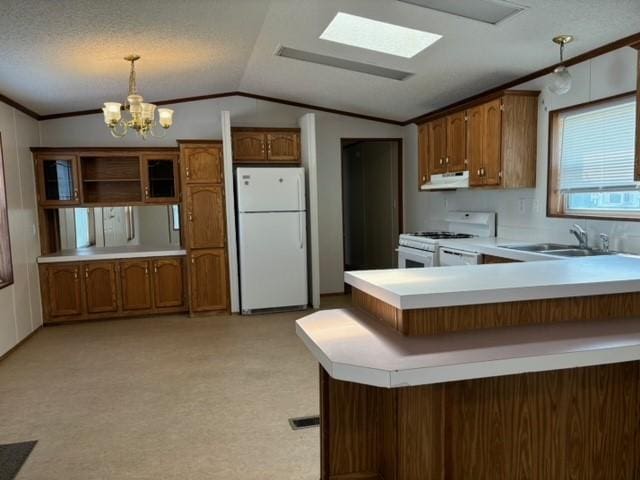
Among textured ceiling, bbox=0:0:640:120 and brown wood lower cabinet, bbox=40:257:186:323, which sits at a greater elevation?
textured ceiling, bbox=0:0:640:120

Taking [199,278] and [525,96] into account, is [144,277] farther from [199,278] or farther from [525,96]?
[525,96]

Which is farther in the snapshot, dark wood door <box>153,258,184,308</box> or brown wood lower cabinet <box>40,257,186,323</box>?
dark wood door <box>153,258,184,308</box>

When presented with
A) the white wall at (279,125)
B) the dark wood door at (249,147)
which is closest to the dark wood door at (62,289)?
the white wall at (279,125)

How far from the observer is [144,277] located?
5574 mm

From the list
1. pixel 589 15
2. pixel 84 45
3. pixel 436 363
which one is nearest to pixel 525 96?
pixel 589 15

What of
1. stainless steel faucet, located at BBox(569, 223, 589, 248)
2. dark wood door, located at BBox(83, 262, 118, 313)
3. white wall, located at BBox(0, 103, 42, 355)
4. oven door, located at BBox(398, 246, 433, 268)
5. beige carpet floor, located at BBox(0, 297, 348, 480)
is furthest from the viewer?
dark wood door, located at BBox(83, 262, 118, 313)

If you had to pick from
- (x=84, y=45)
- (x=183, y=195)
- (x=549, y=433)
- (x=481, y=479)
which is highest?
(x=84, y=45)

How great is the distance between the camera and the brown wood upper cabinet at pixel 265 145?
226 inches

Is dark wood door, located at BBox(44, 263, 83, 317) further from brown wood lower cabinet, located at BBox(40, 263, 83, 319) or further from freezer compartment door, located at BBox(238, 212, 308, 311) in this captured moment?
freezer compartment door, located at BBox(238, 212, 308, 311)

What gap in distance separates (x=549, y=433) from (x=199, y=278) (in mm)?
4373

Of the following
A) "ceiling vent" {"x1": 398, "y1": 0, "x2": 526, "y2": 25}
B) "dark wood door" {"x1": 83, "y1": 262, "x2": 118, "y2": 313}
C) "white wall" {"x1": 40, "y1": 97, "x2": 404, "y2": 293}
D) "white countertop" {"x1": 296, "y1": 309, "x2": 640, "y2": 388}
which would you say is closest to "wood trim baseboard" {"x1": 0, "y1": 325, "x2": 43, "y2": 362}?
"dark wood door" {"x1": 83, "y1": 262, "x2": 118, "y2": 313}

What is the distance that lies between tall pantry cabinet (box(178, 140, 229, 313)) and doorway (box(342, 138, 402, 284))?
Result: 1835mm

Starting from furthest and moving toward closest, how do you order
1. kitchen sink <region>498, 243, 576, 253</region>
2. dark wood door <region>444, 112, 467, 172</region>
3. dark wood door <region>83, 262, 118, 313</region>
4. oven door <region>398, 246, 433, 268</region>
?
dark wood door <region>83, 262, 118, 313</region>
oven door <region>398, 246, 433, 268</region>
dark wood door <region>444, 112, 467, 172</region>
kitchen sink <region>498, 243, 576, 253</region>

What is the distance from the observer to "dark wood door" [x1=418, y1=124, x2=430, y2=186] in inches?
208
